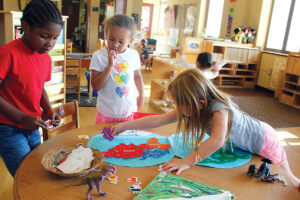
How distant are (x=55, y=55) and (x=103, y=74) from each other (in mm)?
1280

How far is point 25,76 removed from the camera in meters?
1.17

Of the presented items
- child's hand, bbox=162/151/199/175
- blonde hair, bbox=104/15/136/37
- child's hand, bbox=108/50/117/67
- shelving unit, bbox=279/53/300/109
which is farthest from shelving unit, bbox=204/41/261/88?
child's hand, bbox=162/151/199/175

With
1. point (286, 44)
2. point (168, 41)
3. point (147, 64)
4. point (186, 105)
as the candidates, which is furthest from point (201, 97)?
point (168, 41)

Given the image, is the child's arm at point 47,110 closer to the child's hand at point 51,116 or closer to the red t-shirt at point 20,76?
the child's hand at point 51,116

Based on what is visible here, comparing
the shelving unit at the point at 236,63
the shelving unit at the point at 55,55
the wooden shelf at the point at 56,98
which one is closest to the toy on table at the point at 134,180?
the shelving unit at the point at 55,55

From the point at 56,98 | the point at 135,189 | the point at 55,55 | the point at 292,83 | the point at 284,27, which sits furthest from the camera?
the point at 284,27

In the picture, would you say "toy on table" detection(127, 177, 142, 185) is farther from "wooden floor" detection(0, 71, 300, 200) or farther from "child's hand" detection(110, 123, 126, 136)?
"wooden floor" detection(0, 71, 300, 200)

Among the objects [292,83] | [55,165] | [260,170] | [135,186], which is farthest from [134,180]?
[292,83]

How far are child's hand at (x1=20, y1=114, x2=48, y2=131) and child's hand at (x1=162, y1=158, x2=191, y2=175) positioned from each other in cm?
53

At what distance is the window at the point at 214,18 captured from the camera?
24.1 feet

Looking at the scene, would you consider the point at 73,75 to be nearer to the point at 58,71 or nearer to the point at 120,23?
the point at 58,71

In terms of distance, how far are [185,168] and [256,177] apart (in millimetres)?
291

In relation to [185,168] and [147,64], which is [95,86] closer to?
[185,168]

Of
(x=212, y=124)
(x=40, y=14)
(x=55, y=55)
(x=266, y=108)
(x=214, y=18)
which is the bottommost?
(x=266, y=108)
